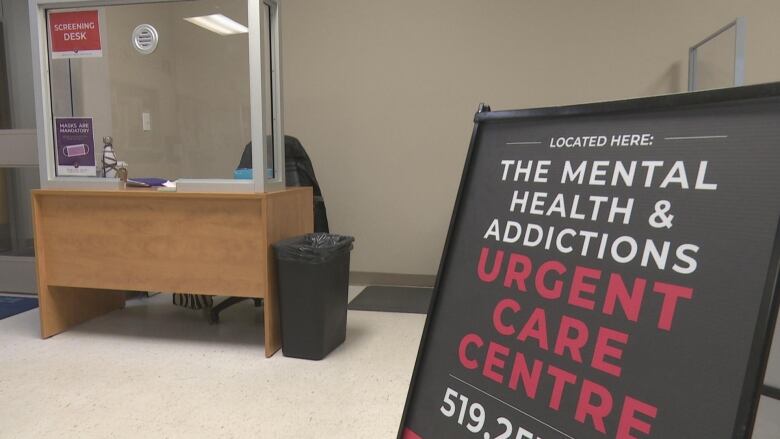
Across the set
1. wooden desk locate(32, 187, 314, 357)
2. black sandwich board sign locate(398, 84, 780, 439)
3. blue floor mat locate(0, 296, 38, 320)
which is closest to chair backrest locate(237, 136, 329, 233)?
wooden desk locate(32, 187, 314, 357)

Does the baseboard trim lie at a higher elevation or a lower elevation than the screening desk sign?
lower

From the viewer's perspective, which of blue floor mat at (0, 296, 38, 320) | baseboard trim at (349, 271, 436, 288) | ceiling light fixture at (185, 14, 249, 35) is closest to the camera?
ceiling light fixture at (185, 14, 249, 35)

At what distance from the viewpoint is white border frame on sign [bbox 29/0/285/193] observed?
262cm

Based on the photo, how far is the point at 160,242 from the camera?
275 centimetres

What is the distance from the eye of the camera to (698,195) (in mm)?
860

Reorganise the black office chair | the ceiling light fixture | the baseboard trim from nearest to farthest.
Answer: the ceiling light fixture → the black office chair → the baseboard trim

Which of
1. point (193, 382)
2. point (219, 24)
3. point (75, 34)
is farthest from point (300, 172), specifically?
point (193, 382)

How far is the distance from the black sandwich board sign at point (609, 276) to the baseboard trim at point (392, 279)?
2865 mm

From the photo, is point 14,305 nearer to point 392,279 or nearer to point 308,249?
point 308,249

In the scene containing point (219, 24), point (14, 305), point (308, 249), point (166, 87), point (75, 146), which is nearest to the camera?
point (308, 249)

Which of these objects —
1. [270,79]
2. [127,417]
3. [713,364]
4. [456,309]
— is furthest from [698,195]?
[270,79]

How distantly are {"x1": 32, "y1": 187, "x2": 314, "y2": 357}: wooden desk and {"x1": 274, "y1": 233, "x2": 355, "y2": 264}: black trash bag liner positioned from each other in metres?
0.08

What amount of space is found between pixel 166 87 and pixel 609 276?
2.98 metres

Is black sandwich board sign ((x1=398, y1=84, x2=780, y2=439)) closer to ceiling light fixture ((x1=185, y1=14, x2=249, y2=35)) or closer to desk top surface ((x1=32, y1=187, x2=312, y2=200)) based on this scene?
desk top surface ((x1=32, y1=187, x2=312, y2=200))
